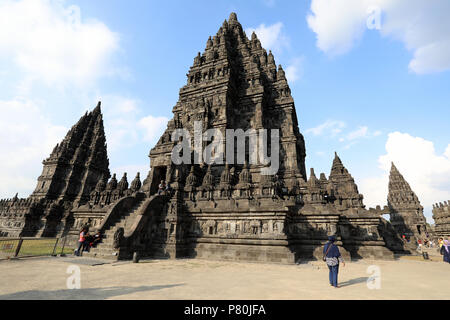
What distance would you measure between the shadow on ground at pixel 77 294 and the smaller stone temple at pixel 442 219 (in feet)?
135

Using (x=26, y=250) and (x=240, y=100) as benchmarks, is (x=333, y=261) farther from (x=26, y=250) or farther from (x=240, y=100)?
(x=240, y=100)

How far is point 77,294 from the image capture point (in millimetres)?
5129

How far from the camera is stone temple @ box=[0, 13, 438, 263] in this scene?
41.1 feet

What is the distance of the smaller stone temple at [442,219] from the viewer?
29.6 metres

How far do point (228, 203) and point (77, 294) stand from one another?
9.54 m

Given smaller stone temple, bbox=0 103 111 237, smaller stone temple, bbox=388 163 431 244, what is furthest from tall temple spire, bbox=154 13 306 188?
smaller stone temple, bbox=388 163 431 244

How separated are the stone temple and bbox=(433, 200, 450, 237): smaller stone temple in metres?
17.1

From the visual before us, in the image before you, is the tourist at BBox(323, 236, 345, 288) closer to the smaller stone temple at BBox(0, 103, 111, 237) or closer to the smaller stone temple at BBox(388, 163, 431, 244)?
the smaller stone temple at BBox(0, 103, 111, 237)

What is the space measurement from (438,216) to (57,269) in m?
44.9

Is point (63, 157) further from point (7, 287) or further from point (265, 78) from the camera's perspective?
point (7, 287)

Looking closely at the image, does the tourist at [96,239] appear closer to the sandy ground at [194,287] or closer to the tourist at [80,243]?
the tourist at [80,243]

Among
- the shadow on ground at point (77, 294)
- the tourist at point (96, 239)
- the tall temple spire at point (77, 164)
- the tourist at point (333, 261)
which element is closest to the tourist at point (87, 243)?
the tourist at point (96, 239)
